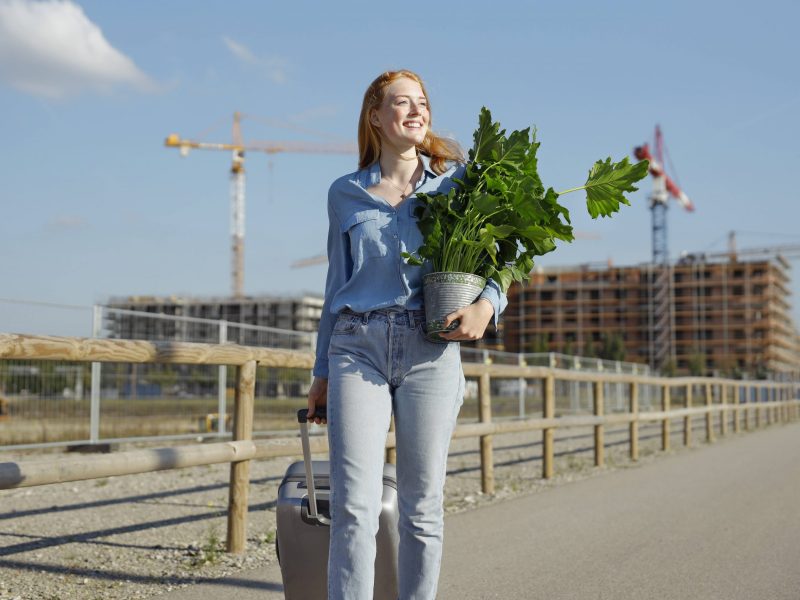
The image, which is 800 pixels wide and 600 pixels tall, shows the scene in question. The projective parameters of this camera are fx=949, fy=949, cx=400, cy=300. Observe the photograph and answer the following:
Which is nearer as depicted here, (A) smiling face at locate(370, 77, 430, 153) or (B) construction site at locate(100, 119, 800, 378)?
(A) smiling face at locate(370, 77, 430, 153)

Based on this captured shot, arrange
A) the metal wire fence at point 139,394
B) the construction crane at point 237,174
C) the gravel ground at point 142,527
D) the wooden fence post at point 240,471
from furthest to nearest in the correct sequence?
1. the construction crane at point 237,174
2. the metal wire fence at point 139,394
3. the wooden fence post at point 240,471
4. the gravel ground at point 142,527

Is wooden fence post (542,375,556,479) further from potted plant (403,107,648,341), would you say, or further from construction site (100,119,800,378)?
construction site (100,119,800,378)

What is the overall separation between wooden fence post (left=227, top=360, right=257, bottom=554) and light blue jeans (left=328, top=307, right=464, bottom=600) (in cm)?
218

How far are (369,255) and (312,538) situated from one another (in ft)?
2.93

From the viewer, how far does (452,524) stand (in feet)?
18.6

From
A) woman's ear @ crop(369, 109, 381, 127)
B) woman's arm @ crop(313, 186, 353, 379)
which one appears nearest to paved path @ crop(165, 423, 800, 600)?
woman's arm @ crop(313, 186, 353, 379)

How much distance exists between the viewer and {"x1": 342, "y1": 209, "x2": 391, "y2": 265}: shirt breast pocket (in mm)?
2600

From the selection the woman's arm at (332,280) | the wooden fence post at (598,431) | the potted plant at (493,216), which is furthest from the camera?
the wooden fence post at (598,431)

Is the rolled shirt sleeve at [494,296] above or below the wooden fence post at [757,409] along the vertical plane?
above

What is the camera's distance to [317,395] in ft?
8.84

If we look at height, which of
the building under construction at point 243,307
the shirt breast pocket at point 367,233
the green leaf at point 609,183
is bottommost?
the shirt breast pocket at point 367,233

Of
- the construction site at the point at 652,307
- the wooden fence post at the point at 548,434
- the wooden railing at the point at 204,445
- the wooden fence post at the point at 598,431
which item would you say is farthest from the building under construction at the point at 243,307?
the wooden railing at the point at 204,445

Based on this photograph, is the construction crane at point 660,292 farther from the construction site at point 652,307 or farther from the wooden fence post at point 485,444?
the wooden fence post at point 485,444

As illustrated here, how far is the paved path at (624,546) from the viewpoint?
3.88 metres
